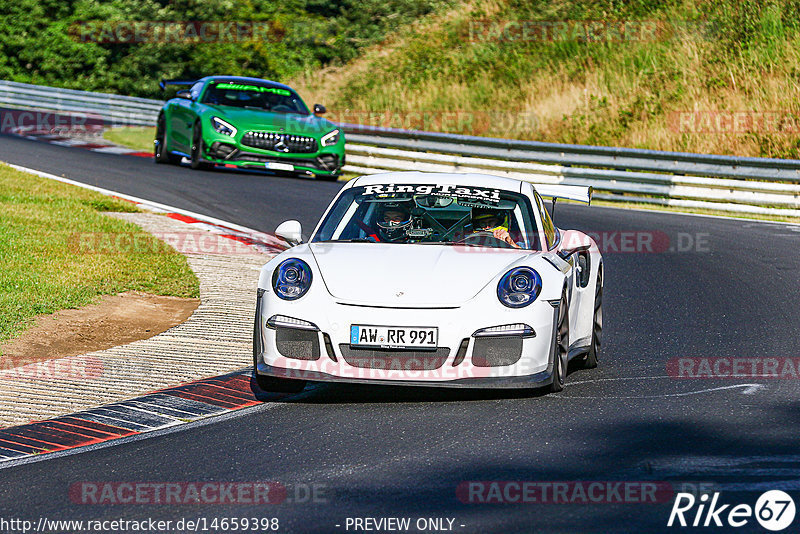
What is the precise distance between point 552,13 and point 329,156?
14.2 m

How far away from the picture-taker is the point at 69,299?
10.1 metres

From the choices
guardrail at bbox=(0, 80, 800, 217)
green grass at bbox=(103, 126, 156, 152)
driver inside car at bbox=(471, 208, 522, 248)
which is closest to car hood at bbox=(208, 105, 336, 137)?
guardrail at bbox=(0, 80, 800, 217)

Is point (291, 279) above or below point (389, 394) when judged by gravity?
above

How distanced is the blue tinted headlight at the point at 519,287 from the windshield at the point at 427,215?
2.46 ft

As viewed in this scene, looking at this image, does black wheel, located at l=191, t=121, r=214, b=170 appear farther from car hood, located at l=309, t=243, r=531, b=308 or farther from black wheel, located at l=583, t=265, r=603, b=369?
car hood, located at l=309, t=243, r=531, b=308

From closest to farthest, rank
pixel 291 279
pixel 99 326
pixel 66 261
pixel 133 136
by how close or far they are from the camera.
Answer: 1. pixel 291 279
2. pixel 99 326
3. pixel 66 261
4. pixel 133 136

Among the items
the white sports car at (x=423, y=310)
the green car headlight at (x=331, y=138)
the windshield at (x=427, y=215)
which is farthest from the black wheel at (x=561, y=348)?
the green car headlight at (x=331, y=138)

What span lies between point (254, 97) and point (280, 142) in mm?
A: 1370

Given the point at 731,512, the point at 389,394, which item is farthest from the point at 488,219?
the point at 731,512

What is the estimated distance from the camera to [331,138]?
20.0 meters

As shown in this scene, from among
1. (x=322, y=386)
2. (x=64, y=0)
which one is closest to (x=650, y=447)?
(x=322, y=386)

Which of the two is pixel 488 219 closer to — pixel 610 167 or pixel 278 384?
pixel 278 384

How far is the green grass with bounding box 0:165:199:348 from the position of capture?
397 inches

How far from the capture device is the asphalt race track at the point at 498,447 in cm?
496
